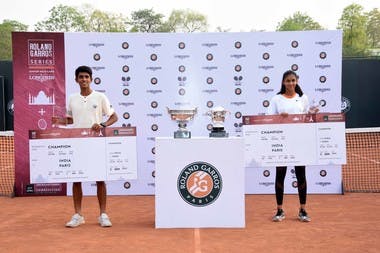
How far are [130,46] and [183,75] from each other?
1019 mm

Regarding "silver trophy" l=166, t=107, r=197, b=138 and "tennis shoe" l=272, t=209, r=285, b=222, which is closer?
"silver trophy" l=166, t=107, r=197, b=138

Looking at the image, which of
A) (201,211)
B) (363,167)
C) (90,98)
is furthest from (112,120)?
(363,167)

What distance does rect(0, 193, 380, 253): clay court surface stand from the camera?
17.7 ft

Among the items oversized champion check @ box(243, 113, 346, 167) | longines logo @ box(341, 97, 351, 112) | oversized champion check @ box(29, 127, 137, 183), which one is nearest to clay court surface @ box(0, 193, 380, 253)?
oversized champion check @ box(29, 127, 137, 183)

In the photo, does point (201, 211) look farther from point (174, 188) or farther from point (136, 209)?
point (136, 209)

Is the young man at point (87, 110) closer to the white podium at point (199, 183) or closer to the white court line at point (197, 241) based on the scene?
the white podium at point (199, 183)

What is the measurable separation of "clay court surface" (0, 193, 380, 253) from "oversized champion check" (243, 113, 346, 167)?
822mm

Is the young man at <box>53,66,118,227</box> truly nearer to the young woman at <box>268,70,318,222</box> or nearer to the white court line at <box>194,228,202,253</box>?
the white court line at <box>194,228,202,253</box>

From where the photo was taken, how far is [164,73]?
862cm

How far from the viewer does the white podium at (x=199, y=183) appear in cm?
612

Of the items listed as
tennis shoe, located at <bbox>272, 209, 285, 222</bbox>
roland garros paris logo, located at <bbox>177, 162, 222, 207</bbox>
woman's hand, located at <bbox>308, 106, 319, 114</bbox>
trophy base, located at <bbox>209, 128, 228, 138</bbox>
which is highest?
woman's hand, located at <bbox>308, 106, 319, 114</bbox>

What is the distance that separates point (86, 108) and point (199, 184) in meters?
1.67

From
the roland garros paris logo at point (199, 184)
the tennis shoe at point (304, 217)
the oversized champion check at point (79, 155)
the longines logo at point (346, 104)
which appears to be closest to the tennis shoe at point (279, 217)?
the tennis shoe at point (304, 217)

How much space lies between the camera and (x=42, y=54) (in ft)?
28.3
